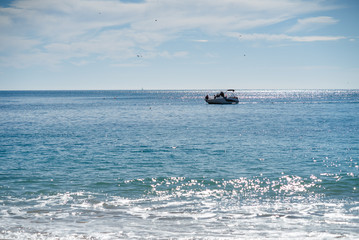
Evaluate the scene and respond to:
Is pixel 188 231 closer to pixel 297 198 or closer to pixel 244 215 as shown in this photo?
pixel 244 215

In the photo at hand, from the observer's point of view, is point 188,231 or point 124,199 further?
point 124,199

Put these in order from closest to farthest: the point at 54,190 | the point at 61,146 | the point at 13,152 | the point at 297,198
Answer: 1. the point at 297,198
2. the point at 54,190
3. the point at 13,152
4. the point at 61,146

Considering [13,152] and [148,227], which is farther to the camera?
[13,152]

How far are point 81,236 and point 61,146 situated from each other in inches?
913

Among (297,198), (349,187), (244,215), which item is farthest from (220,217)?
(349,187)

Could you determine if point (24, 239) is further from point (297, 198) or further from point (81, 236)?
point (297, 198)

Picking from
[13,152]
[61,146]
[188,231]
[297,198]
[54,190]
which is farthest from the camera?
[61,146]

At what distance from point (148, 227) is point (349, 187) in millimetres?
11398

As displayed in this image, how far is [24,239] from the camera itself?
10.5 metres

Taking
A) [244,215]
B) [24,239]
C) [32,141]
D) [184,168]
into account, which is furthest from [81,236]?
[32,141]

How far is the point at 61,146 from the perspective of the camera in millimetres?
32438

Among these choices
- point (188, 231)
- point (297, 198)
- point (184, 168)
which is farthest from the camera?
point (184, 168)

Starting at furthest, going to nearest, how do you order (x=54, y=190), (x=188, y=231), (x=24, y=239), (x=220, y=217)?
(x=54, y=190), (x=220, y=217), (x=188, y=231), (x=24, y=239)

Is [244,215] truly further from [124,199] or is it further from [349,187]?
[349,187]
